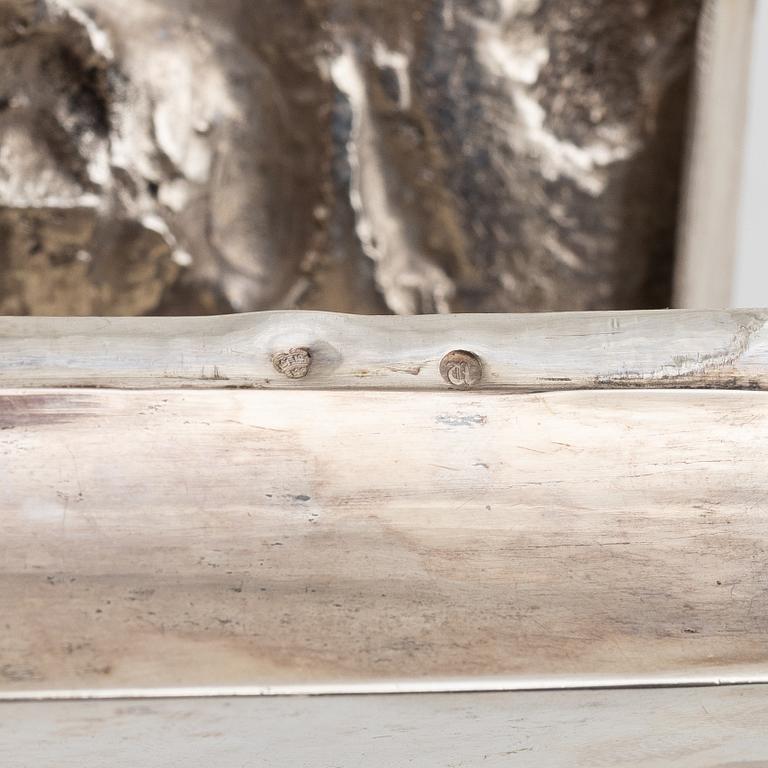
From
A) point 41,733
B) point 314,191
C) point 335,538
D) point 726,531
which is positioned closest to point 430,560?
point 335,538

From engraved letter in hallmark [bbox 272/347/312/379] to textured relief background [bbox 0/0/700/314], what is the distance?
1.71 ft

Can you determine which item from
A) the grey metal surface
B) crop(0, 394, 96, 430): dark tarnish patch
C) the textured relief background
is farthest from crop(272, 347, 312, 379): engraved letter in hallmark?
the textured relief background

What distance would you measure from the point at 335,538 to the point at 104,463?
16cm

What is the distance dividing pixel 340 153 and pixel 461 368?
23.6 inches

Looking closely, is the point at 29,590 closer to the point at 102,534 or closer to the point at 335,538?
the point at 102,534

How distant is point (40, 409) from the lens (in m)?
0.49

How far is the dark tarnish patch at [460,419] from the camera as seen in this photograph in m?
0.50

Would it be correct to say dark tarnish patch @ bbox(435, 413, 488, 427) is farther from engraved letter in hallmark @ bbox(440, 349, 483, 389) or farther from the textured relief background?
the textured relief background

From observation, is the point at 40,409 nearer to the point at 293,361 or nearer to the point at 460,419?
the point at 293,361

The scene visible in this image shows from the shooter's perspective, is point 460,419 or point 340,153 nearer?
point 460,419

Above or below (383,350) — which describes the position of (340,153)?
above

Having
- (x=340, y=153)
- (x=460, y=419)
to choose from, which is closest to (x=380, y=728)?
(x=460, y=419)

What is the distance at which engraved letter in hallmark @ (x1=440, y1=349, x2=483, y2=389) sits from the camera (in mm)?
487

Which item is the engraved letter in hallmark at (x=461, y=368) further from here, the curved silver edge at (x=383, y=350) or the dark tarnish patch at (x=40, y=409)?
the dark tarnish patch at (x=40, y=409)
